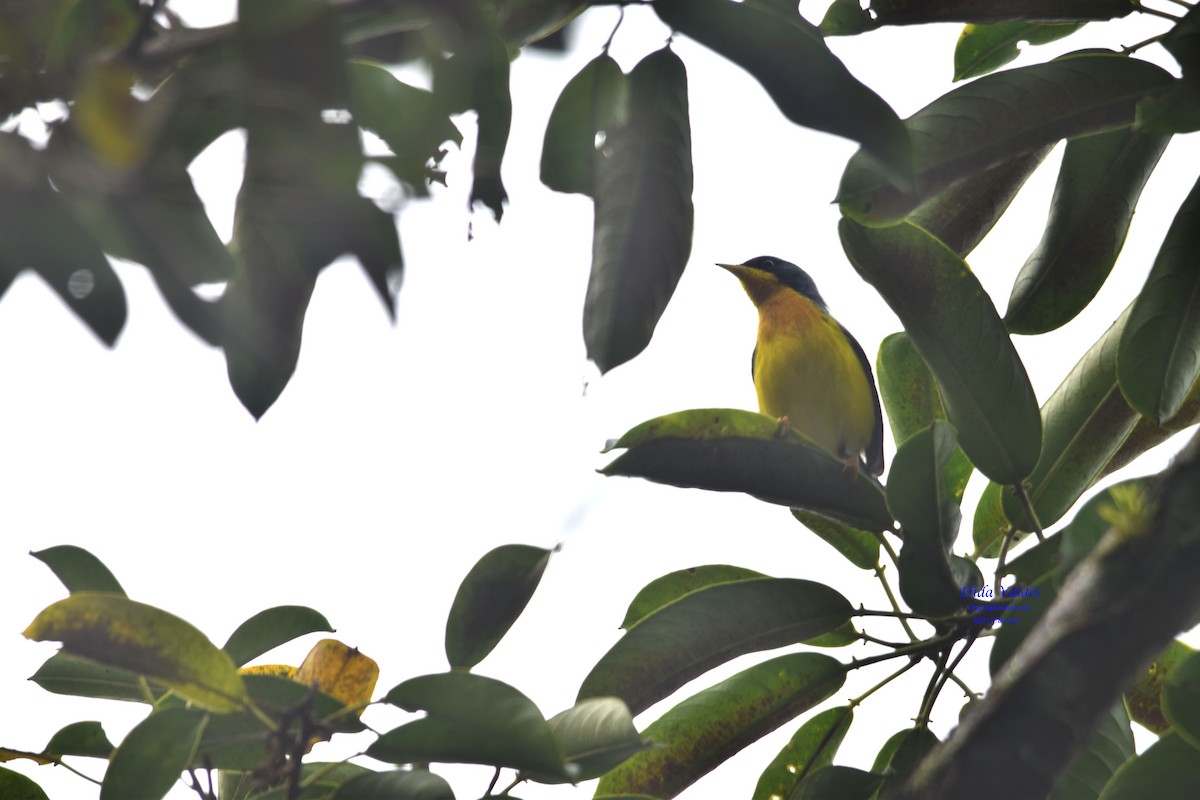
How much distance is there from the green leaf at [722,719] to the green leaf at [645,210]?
88 cm

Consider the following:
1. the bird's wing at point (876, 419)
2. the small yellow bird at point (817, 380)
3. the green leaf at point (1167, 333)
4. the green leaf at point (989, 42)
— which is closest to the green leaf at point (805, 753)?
the green leaf at point (1167, 333)

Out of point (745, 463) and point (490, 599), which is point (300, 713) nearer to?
point (490, 599)

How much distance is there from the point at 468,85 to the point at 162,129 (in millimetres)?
374

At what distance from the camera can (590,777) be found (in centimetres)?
157

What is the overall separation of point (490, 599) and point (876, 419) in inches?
117

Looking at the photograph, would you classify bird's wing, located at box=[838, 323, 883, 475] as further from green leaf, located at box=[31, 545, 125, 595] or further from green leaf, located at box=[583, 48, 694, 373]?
green leaf, located at box=[31, 545, 125, 595]

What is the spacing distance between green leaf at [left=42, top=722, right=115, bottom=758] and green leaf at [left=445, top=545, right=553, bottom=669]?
0.70 metres

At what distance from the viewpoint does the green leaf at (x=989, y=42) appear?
2549 mm

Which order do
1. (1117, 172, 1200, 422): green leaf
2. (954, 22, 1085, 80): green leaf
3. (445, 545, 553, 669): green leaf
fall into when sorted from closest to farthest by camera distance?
(445, 545, 553, 669): green leaf < (1117, 172, 1200, 422): green leaf < (954, 22, 1085, 80): green leaf

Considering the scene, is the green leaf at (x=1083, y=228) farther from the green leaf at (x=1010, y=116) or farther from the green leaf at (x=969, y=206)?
the green leaf at (x=1010, y=116)

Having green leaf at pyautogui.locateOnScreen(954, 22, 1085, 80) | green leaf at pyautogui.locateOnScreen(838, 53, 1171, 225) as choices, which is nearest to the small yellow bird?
green leaf at pyautogui.locateOnScreen(954, 22, 1085, 80)

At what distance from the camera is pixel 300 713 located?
1.34m

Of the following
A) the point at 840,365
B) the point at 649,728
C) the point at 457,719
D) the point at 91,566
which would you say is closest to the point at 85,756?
the point at 91,566

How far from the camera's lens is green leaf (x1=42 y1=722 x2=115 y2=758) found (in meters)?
1.88
